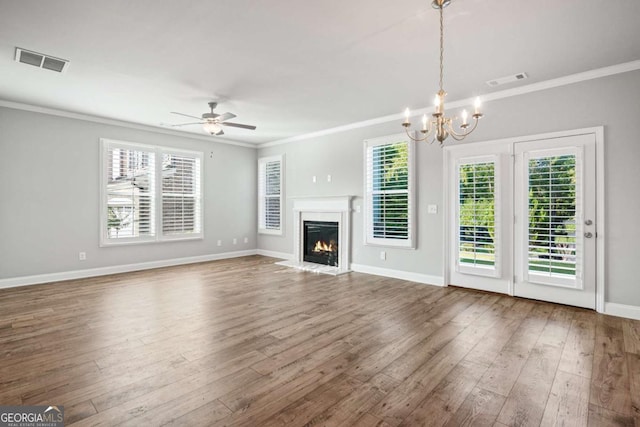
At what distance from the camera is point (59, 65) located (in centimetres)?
368

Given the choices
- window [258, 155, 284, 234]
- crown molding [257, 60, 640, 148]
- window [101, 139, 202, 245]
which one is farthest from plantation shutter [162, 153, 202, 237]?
crown molding [257, 60, 640, 148]

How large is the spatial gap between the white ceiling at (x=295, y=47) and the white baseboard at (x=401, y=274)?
8.71 ft

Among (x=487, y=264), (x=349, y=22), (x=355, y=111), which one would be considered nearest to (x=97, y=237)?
(x=355, y=111)

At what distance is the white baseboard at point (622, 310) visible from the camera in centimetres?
362

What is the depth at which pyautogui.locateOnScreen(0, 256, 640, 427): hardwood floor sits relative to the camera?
198 cm

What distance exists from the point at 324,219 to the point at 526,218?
11.9ft

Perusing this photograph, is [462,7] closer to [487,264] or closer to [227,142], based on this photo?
[487,264]

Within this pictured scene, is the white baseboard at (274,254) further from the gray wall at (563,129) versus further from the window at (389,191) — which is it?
the window at (389,191)

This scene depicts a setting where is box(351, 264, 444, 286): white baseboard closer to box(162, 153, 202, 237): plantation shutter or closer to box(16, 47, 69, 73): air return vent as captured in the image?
box(162, 153, 202, 237): plantation shutter

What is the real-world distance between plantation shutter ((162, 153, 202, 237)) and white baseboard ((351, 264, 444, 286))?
148 inches

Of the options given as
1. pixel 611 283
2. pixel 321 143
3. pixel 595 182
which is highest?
pixel 321 143

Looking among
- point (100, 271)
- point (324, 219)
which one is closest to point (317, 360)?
point (324, 219)

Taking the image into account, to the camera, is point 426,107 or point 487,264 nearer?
point 487,264

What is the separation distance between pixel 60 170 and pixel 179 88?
2.89 meters
